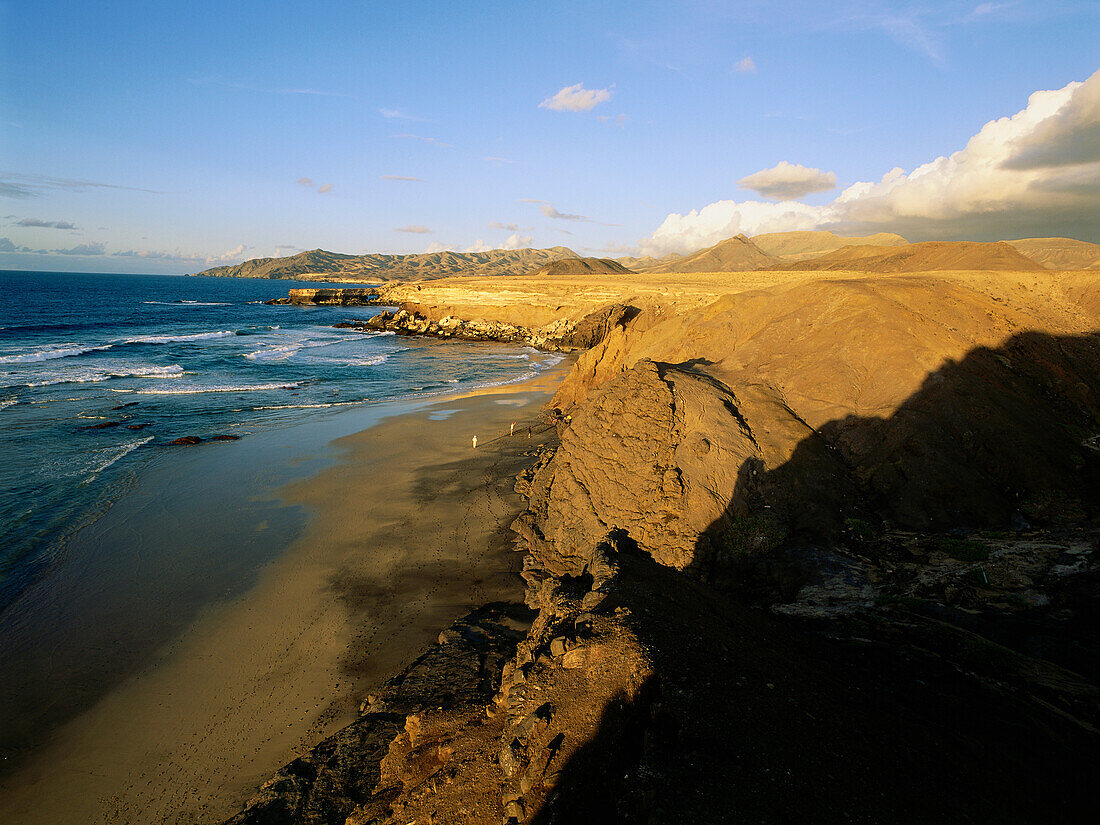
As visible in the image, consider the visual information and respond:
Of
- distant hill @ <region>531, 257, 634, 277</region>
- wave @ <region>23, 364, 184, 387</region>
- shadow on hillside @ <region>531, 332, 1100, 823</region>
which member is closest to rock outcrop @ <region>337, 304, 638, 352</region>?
wave @ <region>23, 364, 184, 387</region>

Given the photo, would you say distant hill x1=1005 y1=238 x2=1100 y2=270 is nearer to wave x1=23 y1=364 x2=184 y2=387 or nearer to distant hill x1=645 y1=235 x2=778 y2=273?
distant hill x1=645 y1=235 x2=778 y2=273

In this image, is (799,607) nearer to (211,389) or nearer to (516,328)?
(211,389)

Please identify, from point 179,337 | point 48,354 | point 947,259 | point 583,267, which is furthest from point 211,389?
point 583,267

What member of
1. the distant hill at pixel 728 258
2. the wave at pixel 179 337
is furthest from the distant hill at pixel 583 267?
the wave at pixel 179 337

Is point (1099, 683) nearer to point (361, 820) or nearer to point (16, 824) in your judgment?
point (361, 820)

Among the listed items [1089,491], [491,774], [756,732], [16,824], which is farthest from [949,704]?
[16,824]

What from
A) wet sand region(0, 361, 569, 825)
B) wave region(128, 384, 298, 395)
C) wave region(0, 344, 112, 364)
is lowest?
wet sand region(0, 361, 569, 825)
